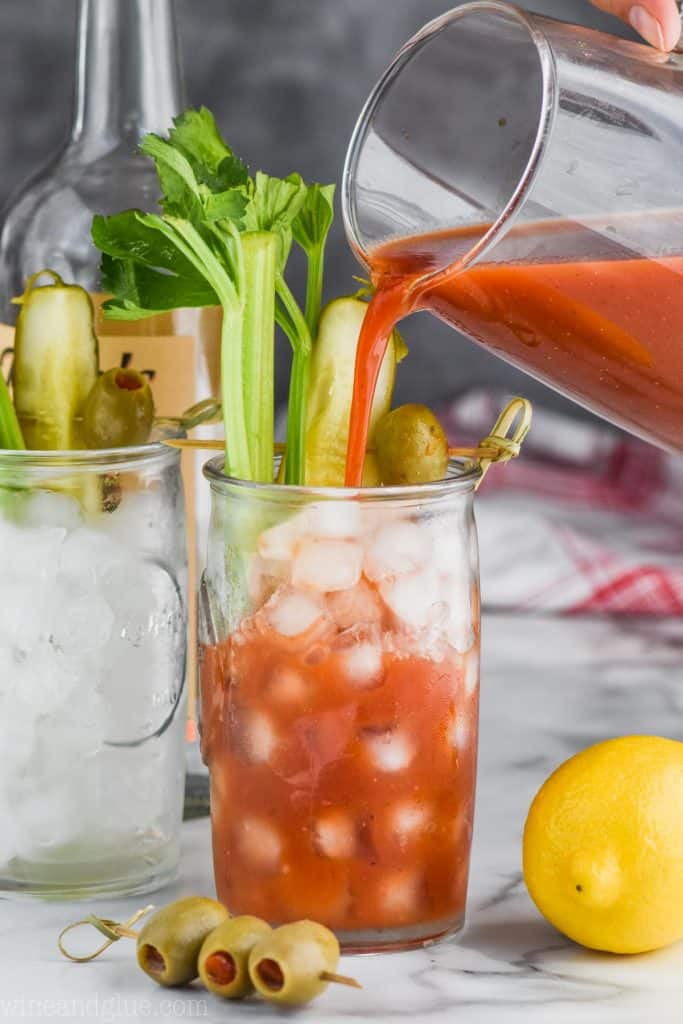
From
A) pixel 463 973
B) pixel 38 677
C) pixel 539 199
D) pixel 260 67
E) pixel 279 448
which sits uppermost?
pixel 260 67

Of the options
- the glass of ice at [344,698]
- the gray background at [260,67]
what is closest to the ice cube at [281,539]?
the glass of ice at [344,698]

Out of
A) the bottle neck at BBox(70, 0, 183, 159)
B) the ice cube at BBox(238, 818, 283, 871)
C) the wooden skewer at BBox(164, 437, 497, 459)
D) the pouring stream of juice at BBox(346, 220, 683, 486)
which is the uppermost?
the bottle neck at BBox(70, 0, 183, 159)

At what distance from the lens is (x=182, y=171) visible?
2.46ft

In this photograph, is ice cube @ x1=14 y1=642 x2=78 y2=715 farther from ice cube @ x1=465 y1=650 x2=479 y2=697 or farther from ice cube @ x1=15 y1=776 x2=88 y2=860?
ice cube @ x1=465 y1=650 x2=479 y2=697

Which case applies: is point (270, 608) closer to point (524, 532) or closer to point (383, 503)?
point (383, 503)

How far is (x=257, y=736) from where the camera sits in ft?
2.44

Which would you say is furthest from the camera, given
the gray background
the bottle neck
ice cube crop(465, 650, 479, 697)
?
the gray background

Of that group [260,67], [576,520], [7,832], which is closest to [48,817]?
[7,832]

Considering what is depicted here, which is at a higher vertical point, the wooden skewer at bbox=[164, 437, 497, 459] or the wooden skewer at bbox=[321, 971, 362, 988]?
the wooden skewer at bbox=[164, 437, 497, 459]

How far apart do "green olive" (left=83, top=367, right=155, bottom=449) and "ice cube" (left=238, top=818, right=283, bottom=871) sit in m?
0.20

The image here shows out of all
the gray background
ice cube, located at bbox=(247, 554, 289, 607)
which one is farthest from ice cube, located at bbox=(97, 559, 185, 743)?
the gray background

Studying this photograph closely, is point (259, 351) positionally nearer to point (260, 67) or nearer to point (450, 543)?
point (450, 543)

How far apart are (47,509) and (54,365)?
2.9 inches

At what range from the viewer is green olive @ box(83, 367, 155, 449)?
82 centimetres
